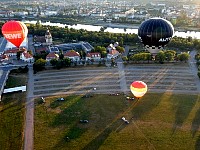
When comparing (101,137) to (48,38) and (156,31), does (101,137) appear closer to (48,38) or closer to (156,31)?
(156,31)

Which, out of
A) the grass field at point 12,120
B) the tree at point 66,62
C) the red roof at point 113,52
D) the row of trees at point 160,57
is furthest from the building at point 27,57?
the row of trees at point 160,57

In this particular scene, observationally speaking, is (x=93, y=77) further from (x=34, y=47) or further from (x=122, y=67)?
(x=34, y=47)

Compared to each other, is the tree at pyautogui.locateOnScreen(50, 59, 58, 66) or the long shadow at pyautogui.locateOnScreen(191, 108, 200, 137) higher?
the tree at pyautogui.locateOnScreen(50, 59, 58, 66)

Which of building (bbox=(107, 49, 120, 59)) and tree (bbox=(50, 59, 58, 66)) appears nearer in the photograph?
tree (bbox=(50, 59, 58, 66))

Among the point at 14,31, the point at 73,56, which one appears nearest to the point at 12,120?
the point at 14,31

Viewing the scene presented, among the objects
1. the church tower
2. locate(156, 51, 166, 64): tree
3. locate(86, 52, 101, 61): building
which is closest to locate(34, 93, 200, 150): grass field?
locate(156, 51, 166, 64): tree

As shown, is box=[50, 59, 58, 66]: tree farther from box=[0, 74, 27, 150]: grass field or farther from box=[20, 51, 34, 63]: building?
box=[0, 74, 27, 150]: grass field

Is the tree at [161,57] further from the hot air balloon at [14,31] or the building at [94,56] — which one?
the hot air balloon at [14,31]

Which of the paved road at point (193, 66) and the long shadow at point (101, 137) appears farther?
the paved road at point (193, 66)
